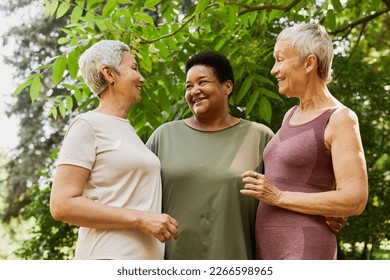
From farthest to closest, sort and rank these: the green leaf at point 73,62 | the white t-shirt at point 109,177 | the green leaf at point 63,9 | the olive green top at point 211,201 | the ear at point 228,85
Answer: the green leaf at point 63,9 < the green leaf at point 73,62 < the ear at point 228,85 < the olive green top at point 211,201 < the white t-shirt at point 109,177

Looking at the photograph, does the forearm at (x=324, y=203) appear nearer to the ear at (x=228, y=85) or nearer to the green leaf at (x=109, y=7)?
the ear at (x=228, y=85)

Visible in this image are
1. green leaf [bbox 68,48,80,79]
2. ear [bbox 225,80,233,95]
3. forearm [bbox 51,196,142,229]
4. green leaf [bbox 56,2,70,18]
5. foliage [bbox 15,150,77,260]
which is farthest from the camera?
foliage [bbox 15,150,77,260]

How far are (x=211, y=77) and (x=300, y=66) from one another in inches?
22.8

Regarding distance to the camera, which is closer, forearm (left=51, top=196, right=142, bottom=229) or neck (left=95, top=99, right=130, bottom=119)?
forearm (left=51, top=196, right=142, bottom=229)

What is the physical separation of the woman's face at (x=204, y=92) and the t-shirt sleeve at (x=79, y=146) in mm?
729

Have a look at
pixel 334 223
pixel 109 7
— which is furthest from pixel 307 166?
pixel 109 7

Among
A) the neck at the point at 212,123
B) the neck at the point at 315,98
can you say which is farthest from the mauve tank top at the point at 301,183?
the neck at the point at 212,123

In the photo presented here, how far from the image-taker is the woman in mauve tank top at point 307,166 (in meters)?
2.46

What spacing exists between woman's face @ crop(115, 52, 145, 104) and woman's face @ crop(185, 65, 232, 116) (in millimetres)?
360

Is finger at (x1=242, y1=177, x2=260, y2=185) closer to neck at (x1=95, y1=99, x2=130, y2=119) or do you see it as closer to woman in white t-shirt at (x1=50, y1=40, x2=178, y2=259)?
woman in white t-shirt at (x1=50, y1=40, x2=178, y2=259)

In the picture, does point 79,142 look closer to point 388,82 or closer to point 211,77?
point 211,77

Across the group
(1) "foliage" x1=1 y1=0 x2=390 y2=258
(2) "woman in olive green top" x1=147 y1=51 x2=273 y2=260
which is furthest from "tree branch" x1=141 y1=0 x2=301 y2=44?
(2) "woman in olive green top" x1=147 y1=51 x2=273 y2=260

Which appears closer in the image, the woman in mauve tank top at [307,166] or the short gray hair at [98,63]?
the woman in mauve tank top at [307,166]

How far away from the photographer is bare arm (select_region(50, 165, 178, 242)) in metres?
2.40
